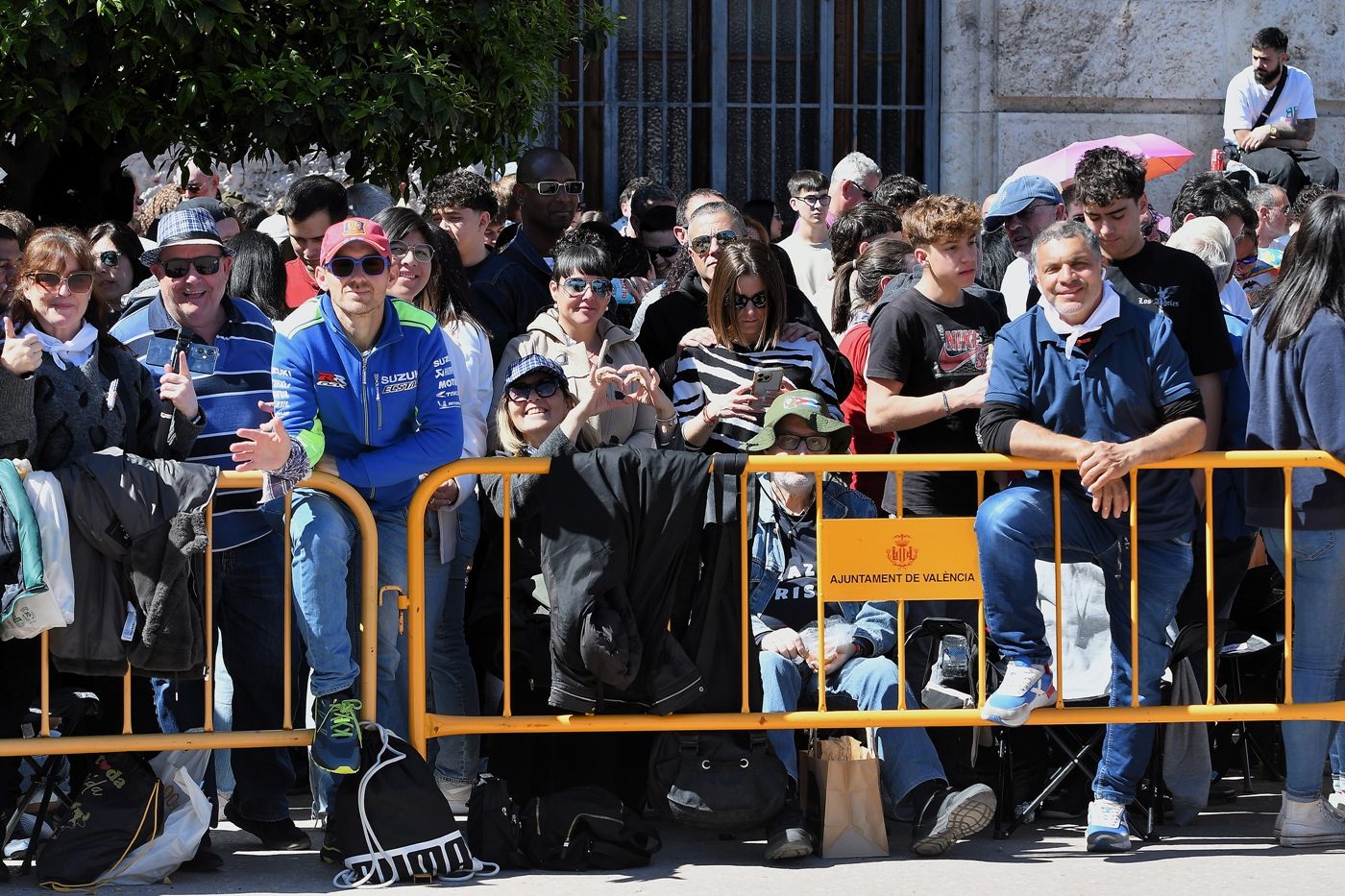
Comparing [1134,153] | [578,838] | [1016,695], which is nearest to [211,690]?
[578,838]

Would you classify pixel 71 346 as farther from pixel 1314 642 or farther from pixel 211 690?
pixel 1314 642

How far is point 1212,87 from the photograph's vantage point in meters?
12.2

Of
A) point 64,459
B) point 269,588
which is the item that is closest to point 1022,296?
point 269,588

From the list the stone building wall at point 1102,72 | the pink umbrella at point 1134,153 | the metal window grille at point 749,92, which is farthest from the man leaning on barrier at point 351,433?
the stone building wall at point 1102,72

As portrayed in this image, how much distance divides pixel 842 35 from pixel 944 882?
7.67m

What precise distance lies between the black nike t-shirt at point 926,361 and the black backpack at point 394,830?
6.63 feet

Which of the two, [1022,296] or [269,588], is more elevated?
Answer: [1022,296]

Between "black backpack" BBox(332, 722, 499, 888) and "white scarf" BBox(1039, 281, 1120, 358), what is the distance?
2433 millimetres

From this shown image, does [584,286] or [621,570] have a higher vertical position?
[584,286]

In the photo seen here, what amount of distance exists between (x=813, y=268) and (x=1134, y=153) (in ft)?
8.96

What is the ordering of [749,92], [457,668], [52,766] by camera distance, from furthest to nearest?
[749,92] → [457,668] → [52,766]

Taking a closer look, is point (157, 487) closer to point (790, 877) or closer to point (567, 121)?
point (790, 877)

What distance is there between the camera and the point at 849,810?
19.6 ft

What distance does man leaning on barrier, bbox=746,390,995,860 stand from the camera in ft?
19.9
